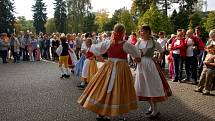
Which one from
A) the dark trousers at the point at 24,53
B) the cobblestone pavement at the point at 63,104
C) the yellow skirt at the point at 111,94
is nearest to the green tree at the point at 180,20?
the dark trousers at the point at 24,53

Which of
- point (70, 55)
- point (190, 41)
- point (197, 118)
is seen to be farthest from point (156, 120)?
point (70, 55)

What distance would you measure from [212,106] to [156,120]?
2.10 metres

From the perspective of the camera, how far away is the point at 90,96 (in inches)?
289

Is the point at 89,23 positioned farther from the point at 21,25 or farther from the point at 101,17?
the point at 21,25

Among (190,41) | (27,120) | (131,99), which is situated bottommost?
(27,120)

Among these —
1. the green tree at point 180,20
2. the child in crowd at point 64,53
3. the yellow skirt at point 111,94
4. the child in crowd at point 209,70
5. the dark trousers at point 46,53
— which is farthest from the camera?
the green tree at point 180,20

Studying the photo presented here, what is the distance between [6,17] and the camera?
46.4 m

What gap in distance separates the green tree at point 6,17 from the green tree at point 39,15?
102 ft

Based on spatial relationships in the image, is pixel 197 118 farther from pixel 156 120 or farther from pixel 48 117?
pixel 48 117

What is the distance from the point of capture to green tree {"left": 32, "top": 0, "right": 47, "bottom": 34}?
79000 mm

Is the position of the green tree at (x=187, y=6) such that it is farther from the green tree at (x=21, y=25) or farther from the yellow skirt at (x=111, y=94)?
the yellow skirt at (x=111, y=94)

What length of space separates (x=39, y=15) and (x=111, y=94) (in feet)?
243

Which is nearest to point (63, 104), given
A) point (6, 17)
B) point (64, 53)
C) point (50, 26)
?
point (64, 53)

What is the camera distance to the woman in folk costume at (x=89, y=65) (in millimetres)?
11750
